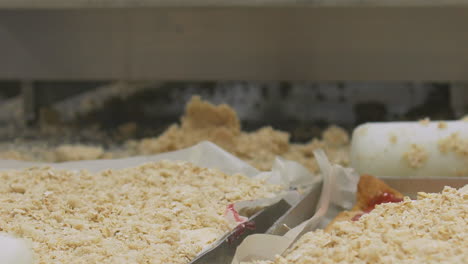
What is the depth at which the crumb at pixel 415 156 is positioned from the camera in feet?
4.59

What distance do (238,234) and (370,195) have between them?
14.6 inches

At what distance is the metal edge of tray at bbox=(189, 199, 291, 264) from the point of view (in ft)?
3.06

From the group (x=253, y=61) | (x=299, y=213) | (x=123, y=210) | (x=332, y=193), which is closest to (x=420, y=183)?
(x=332, y=193)

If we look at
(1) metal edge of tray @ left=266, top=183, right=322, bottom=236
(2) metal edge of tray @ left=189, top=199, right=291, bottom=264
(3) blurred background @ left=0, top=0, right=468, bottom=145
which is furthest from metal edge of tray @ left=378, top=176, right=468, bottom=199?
(3) blurred background @ left=0, top=0, right=468, bottom=145

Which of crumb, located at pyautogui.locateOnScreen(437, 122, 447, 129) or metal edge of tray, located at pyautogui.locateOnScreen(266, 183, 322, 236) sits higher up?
crumb, located at pyautogui.locateOnScreen(437, 122, 447, 129)

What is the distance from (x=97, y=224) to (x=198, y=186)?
31cm

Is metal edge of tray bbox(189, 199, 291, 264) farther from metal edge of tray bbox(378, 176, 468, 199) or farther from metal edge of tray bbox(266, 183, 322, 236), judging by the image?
metal edge of tray bbox(378, 176, 468, 199)

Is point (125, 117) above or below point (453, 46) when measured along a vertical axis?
below

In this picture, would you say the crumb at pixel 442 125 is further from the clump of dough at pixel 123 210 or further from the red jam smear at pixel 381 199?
the clump of dough at pixel 123 210

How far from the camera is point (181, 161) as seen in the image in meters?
1.47

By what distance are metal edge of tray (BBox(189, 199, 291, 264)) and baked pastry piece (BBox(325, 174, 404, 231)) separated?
0.14 meters

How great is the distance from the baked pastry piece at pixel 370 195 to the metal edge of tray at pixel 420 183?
0.05 m

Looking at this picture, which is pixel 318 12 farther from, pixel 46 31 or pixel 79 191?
pixel 79 191

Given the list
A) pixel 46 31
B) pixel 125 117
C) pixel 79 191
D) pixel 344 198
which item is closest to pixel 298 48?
pixel 125 117
